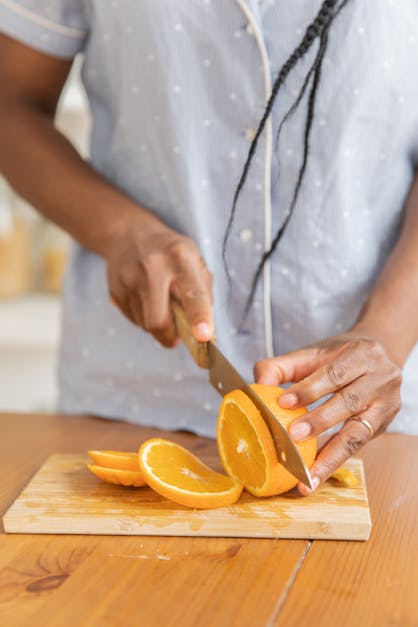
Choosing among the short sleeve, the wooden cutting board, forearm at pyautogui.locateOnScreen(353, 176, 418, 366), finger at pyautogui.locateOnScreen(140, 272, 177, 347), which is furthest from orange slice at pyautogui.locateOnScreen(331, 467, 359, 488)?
the short sleeve

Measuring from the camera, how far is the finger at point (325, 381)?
0.83m

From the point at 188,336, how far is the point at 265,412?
15cm

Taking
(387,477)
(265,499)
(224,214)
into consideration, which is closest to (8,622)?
(265,499)

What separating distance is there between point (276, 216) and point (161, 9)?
262 mm

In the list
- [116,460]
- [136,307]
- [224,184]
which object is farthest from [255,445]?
[224,184]

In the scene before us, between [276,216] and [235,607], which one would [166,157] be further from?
[235,607]

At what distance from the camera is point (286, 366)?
882 millimetres

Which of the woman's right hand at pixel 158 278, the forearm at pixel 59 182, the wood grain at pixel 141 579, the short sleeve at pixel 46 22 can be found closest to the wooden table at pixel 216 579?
the wood grain at pixel 141 579

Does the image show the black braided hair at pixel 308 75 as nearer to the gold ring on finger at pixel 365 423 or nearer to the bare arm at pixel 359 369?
the bare arm at pixel 359 369

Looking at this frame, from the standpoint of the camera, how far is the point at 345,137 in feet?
3.31

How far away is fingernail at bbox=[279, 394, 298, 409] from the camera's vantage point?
832mm

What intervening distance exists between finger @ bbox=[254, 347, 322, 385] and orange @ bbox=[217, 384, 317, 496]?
2 centimetres

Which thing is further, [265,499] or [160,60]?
[160,60]

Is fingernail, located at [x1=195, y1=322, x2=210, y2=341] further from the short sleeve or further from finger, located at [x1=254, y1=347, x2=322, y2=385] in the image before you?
the short sleeve
